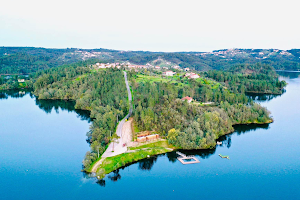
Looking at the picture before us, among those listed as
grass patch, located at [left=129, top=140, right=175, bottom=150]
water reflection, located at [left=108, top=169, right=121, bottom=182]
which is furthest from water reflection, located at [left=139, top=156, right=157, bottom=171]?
water reflection, located at [left=108, top=169, right=121, bottom=182]

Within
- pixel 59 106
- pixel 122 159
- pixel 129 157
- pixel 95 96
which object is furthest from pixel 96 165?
pixel 59 106

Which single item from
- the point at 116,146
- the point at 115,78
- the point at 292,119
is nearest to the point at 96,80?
the point at 115,78

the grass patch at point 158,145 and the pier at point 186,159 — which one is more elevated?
the grass patch at point 158,145

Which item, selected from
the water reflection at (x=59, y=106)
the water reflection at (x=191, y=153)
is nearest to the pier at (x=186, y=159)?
the water reflection at (x=191, y=153)

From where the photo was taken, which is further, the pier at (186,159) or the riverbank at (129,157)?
the pier at (186,159)

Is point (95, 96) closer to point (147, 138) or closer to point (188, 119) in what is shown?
point (147, 138)

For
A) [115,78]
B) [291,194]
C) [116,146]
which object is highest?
[115,78]

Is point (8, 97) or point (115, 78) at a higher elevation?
point (115, 78)

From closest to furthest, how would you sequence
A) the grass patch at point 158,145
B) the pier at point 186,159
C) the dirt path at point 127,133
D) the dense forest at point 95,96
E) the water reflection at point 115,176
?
1. the water reflection at point 115,176
2. the pier at point 186,159
3. the grass patch at point 158,145
4. the dirt path at point 127,133
5. the dense forest at point 95,96

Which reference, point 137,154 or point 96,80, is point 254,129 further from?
point 96,80

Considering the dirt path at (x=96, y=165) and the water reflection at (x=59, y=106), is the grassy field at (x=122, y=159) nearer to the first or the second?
the dirt path at (x=96, y=165)

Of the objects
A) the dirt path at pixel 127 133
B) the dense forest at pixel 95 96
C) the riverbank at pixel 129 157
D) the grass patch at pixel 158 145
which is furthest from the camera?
the dense forest at pixel 95 96
